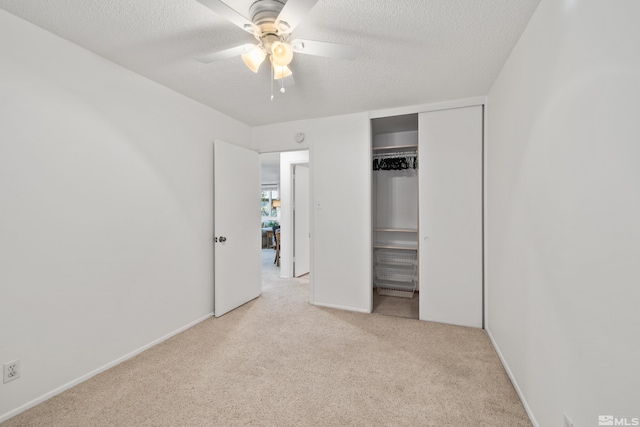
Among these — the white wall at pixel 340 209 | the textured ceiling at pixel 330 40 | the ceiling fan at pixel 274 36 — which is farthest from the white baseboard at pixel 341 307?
the ceiling fan at pixel 274 36

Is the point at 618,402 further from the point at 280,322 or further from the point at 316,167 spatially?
the point at 316,167

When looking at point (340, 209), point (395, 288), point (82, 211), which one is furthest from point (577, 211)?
point (395, 288)

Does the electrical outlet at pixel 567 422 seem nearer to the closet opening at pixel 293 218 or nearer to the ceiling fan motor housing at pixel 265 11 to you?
the ceiling fan motor housing at pixel 265 11

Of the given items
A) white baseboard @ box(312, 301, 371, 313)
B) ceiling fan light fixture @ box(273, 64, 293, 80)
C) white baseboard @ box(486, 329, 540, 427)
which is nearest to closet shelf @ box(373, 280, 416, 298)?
white baseboard @ box(312, 301, 371, 313)

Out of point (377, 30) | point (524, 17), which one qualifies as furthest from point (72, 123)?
point (524, 17)

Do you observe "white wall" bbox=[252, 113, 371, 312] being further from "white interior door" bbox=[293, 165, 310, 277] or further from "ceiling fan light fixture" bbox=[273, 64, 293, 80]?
"ceiling fan light fixture" bbox=[273, 64, 293, 80]

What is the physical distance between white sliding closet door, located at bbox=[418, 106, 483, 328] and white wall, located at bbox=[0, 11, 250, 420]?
8.57 feet

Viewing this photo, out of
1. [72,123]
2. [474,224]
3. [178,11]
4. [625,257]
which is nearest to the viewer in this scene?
[625,257]

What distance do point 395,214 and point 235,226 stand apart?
238 cm

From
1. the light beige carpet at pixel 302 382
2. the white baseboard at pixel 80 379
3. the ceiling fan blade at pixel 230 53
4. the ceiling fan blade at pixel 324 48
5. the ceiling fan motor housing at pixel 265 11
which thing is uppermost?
the ceiling fan motor housing at pixel 265 11

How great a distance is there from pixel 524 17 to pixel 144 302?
352cm

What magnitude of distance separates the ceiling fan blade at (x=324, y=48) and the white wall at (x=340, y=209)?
1732 mm

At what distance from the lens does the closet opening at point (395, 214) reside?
406cm

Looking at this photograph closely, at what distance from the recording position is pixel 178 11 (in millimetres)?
1663
